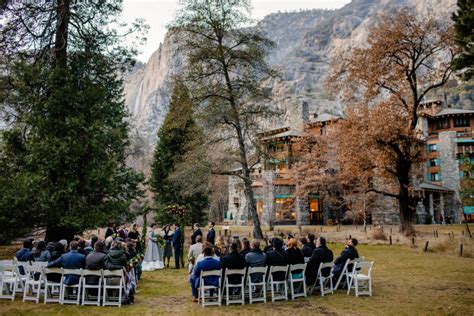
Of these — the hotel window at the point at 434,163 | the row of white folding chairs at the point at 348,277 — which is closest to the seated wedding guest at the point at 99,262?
the row of white folding chairs at the point at 348,277

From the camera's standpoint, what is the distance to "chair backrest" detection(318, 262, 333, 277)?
8750mm

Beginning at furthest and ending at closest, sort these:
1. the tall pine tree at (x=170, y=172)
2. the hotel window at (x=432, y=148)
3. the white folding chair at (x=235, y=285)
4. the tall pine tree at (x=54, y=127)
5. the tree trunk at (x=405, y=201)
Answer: the hotel window at (x=432, y=148)
the tall pine tree at (x=170, y=172)
the tree trunk at (x=405, y=201)
the tall pine tree at (x=54, y=127)
the white folding chair at (x=235, y=285)

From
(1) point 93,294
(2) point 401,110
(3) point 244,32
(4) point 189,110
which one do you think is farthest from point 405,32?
(1) point 93,294

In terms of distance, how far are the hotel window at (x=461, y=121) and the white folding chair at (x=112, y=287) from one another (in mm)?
51482

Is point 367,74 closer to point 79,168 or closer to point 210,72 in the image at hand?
point 210,72

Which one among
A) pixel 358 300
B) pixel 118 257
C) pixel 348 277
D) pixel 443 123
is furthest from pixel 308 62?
pixel 118 257

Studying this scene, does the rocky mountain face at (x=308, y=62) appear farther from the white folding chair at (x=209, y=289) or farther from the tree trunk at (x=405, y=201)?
the white folding chair at (x=209, y=289)

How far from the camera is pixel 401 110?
2398 centimetres

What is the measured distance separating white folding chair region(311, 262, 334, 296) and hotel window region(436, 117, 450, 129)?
154 ft

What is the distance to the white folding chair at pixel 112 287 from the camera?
25.2 ft

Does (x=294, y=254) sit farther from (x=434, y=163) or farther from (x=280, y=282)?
(x=434, y=163)

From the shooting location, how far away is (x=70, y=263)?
26.1 ft

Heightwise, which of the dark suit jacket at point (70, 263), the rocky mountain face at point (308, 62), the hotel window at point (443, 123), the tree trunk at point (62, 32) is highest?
the rocky mountain face at point (308, 62)

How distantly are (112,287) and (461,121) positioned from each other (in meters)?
52.2
